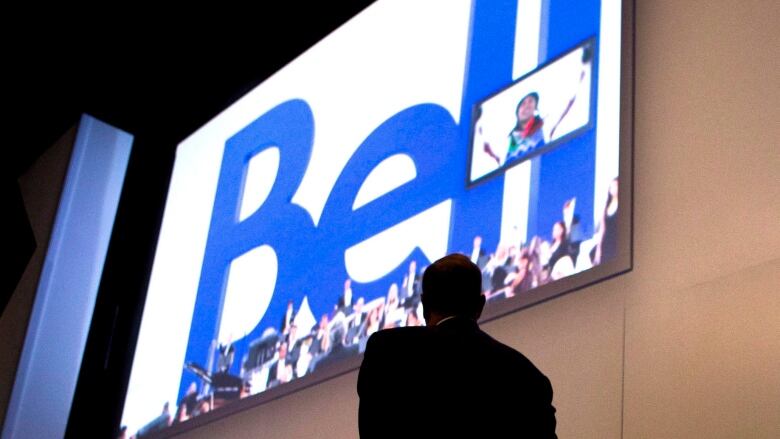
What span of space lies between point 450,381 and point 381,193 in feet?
5.38

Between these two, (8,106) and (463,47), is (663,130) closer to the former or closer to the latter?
(463,47)

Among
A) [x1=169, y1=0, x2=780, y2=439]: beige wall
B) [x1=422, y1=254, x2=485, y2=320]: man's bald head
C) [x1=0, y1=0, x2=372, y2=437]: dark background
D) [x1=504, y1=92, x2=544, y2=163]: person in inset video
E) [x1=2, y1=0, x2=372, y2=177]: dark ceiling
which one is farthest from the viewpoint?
[x1=2, y1=0, x2=372, y2=177]: dark ceiling

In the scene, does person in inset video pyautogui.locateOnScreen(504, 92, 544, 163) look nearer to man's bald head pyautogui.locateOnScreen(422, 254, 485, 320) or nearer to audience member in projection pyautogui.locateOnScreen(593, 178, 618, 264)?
audience member in projection pyautogui.locateOnScreen(593, 178, 618, 264)

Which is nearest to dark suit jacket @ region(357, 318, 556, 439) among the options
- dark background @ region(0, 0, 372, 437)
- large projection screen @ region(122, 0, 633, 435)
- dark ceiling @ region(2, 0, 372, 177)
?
large projection screen @ region(122, 0, 633, 435)

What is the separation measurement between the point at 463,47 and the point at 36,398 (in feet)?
8.74

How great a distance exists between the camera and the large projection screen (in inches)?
99.3

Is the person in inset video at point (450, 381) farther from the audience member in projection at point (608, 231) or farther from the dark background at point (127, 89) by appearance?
the dark background at point (127, 89)

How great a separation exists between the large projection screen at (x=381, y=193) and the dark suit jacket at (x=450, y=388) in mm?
743

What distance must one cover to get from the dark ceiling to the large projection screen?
471 millimetres

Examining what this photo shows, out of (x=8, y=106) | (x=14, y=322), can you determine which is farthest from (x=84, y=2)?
(x=14, y=322)

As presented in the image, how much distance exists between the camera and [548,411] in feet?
5.17

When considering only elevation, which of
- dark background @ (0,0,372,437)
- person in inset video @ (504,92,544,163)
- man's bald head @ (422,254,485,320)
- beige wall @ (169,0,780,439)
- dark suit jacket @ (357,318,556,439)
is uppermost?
dark background @ (0,0,372,437)

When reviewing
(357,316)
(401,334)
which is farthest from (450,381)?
(357,316)

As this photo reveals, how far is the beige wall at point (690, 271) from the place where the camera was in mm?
1969
